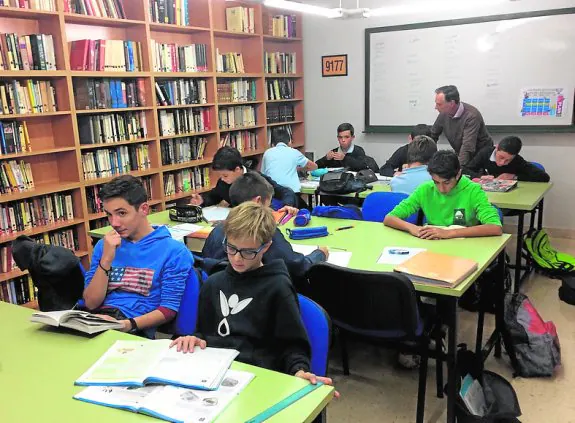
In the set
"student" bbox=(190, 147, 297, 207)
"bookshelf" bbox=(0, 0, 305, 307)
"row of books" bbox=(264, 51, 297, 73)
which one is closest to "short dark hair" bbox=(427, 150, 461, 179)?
"student" bbox=(190, 147, 297, 207)

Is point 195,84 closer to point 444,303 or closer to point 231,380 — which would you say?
Answer: point 444,303

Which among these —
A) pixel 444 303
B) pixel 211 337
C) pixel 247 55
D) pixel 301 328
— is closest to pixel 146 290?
pixel 211 337

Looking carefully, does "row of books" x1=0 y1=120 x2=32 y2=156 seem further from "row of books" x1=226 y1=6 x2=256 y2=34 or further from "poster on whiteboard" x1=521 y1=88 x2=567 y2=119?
"poster on whiteboard" x1=521 y1=88 x2=567 y2=119

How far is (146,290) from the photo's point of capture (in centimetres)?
214

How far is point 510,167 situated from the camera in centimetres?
448

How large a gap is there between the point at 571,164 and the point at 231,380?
504 centimetres

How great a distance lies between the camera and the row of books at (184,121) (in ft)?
15.9

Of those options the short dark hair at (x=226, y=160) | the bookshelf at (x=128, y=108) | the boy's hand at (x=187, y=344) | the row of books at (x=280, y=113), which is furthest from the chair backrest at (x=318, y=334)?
the row of books at (x=280, y=113)

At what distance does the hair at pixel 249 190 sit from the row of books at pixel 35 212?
2029 millimetres

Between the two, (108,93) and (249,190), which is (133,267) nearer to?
(249,190)

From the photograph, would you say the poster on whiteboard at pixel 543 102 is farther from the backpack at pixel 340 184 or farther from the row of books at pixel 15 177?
the row of books at pixel 15 177

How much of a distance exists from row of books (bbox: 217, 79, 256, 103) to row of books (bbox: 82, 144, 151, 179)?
3.79 ft

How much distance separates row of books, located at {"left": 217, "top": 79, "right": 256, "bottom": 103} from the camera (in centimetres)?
547

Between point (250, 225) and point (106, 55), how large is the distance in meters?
3.17
